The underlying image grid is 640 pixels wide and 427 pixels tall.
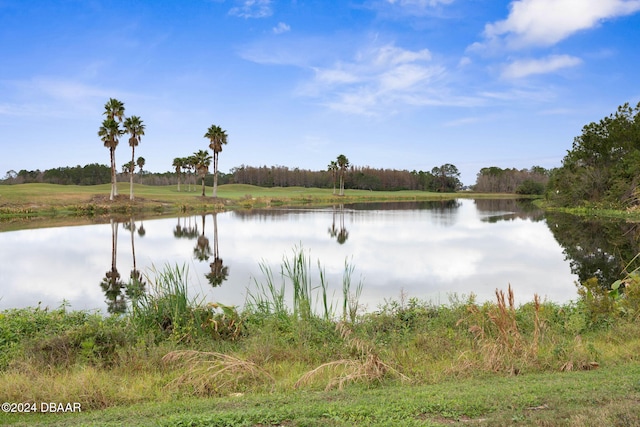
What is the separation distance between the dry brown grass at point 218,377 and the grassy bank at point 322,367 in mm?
25

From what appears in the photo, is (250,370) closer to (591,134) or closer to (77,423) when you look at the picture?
(77,423)

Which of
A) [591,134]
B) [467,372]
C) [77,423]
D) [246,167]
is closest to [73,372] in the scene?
[77,423]

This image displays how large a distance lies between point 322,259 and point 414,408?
52.9 ft

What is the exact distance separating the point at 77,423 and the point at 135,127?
198 feet

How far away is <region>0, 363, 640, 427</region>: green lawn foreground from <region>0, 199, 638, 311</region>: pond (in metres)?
4.24

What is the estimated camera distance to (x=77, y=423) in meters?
4.88

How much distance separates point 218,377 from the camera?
649 cm

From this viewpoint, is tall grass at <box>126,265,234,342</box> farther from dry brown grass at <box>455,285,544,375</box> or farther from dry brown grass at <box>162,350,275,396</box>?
dry brown grass at <box>455,285,544,375</box>

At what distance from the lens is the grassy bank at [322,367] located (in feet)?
15.8

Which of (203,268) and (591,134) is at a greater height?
(591,134)

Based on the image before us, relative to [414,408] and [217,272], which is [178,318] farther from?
[217,272]

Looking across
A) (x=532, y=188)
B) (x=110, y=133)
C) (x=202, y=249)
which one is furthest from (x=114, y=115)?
(x=532, y=188)

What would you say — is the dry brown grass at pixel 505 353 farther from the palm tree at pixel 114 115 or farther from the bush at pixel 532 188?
the bush at pixel 532 188

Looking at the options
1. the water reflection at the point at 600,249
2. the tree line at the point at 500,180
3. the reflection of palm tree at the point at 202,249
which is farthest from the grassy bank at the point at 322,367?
the tree line at the point at 500,180
